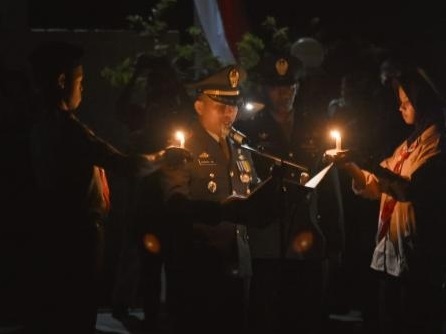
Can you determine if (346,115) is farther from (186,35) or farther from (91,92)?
(186,35)

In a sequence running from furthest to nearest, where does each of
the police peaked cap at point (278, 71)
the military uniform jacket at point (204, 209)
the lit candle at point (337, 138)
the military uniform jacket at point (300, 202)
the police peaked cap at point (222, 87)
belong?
the police peaked cap at point (278, 71), the military uniform jacket at point (300, 202), the police peaked cap at point (222, 87), the lit candle at point (337, 138), the military uniform jacket at point (204, 209)

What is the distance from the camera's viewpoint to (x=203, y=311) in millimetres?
7203

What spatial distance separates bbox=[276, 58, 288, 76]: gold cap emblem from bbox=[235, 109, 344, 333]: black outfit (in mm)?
393

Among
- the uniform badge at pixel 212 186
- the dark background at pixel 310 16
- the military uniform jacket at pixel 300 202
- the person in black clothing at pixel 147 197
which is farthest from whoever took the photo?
the dark background at pixel 310 16

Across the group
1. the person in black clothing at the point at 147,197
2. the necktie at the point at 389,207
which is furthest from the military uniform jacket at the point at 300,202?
the person in black clothing at the point at 147,197

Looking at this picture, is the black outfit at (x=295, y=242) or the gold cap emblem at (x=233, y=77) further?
the black outfit at (x=295, y=242)

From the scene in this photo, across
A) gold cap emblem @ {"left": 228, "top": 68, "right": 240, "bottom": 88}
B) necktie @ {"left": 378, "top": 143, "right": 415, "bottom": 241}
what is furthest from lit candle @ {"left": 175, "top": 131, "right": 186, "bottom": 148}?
necktie @ {"left": 378, "top": 143, "right": 415, "bottom": 241}

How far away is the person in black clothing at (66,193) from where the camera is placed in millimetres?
6879

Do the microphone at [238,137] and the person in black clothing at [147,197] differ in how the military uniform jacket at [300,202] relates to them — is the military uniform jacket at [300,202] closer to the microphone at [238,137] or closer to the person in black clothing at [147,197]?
the microphone at [238,137]

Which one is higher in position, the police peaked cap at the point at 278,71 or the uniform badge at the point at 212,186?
the police peaked cap at the point at 278,71

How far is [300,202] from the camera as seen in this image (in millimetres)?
7797

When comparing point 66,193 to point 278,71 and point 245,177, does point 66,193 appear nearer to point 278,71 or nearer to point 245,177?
point 245,177

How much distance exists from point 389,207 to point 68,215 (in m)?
2.45

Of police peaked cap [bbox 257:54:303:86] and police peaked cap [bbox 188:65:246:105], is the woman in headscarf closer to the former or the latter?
police peaked cap [bbox 188:65:246:105]
